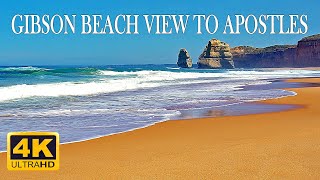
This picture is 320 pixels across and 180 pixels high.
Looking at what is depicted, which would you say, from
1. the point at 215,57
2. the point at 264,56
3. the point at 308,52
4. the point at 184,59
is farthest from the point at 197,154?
the point at 264,56

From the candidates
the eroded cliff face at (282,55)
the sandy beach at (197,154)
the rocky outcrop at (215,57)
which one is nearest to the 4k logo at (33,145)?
the sandy beach at (197,154)

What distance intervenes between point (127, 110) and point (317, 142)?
5680mm

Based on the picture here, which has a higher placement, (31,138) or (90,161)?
(31,138)

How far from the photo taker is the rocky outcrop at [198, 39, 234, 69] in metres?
116

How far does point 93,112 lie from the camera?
34.5 feet

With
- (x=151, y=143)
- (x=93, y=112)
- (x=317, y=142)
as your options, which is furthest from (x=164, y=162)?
(x=93, y=112)

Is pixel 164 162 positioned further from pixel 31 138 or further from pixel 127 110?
pixel 127 110

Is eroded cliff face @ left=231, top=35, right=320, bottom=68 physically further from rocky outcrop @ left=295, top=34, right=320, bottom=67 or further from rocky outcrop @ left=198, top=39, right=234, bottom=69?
rocky outcrop @ left=198, top=39, right=234, bottom=69

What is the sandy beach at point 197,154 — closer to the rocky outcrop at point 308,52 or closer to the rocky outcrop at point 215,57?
the rocky outcrop at point 308,52

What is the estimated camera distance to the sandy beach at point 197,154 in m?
4.59

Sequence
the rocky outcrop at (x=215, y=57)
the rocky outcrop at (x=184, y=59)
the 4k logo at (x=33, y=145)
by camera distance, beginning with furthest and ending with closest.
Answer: the rocky outcrop at (x=184, y=59)
the rocky outcrop at (x=215, y=57)
the 4k logo at (x=33, y=145)

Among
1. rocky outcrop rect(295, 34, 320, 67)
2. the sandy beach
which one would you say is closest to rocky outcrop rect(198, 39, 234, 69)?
rocky outcrop rect(295, 34, 320, 67)

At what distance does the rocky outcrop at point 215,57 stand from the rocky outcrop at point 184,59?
3893 mm

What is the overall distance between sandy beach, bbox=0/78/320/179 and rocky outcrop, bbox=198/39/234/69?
354ft
